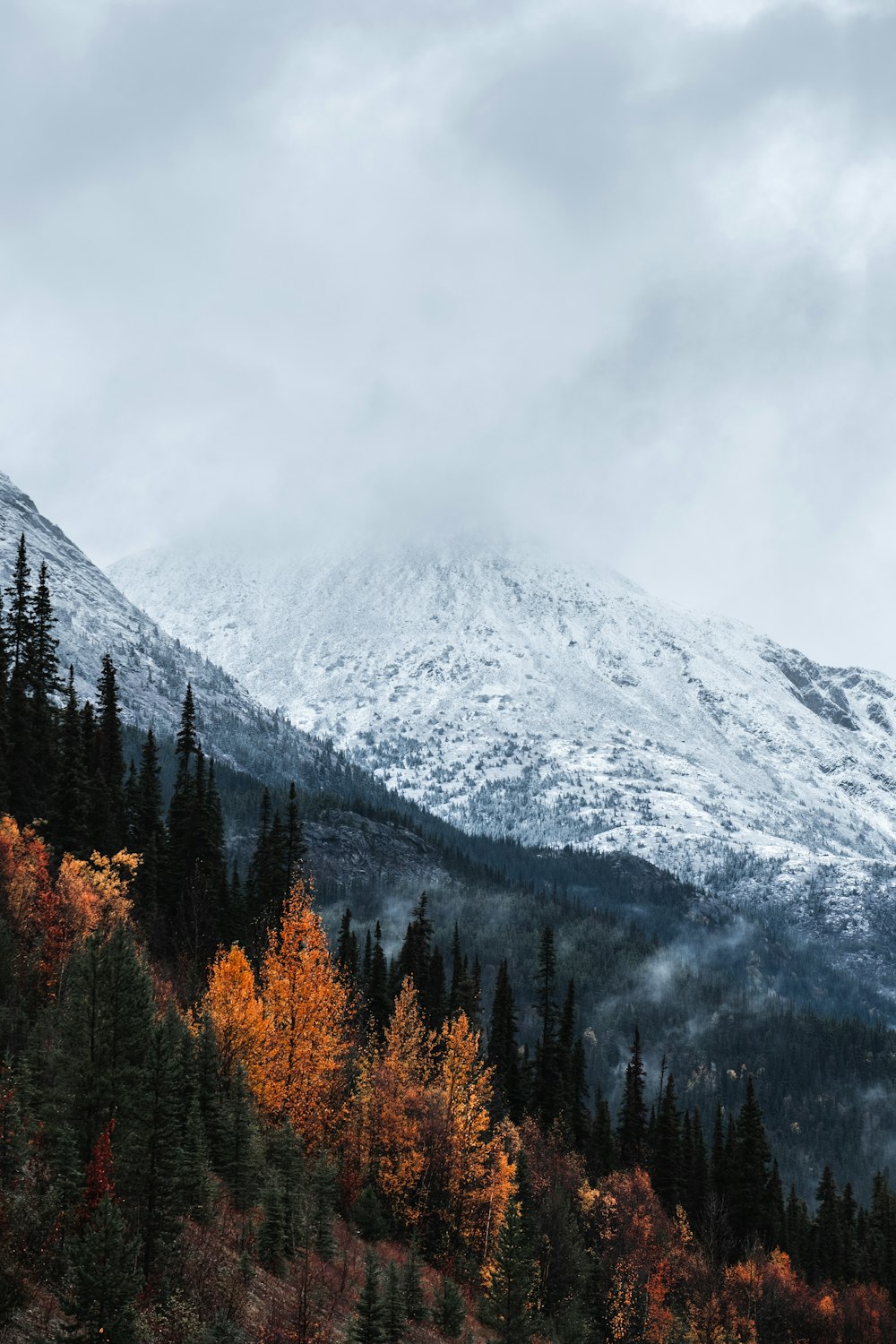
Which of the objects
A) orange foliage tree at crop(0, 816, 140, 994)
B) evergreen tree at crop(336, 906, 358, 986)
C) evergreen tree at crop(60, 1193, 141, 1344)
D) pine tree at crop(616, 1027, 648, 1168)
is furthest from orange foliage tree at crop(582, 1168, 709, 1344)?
evergreen tree at crop(60, 1193, 141, 1344)

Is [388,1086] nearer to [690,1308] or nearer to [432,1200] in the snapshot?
[432,1200]

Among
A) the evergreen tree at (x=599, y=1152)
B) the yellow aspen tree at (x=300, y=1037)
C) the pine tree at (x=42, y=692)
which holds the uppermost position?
the pine tree at (x=42, y=692)

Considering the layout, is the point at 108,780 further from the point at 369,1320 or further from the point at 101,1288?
the point at 101,1288

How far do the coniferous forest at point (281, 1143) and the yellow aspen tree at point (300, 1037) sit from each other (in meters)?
0.15

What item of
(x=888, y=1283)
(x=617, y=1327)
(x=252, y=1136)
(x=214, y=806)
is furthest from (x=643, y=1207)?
(x=252, y=1136)

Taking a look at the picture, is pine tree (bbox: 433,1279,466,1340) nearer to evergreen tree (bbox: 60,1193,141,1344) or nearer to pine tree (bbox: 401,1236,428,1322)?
pine tree (bbox: 401,1236,428,1322)

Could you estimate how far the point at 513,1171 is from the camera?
194ft

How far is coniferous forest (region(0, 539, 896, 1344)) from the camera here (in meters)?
30.5

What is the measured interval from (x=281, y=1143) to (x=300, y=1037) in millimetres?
5757

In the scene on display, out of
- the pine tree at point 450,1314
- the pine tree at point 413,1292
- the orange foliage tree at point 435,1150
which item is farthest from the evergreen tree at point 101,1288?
the orange foliage tree at point 435,1150

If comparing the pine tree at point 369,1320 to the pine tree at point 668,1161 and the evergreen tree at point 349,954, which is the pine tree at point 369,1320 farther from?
the pine tree at point 668,1161

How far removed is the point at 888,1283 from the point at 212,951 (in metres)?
87.2

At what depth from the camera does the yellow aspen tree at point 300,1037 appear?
4709 cm

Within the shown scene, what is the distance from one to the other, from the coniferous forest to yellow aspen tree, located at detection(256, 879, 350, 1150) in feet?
0.49
